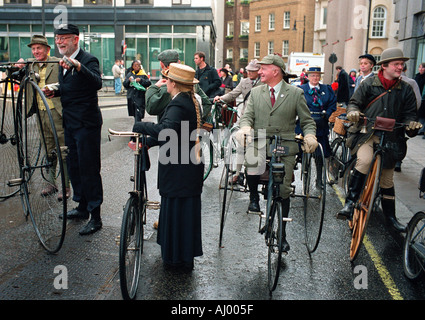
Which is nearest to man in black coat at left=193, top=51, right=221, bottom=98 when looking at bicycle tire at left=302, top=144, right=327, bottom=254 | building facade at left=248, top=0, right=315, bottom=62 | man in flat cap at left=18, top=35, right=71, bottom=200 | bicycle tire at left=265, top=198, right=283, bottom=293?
man in flat cap at left=18, top=35, right=71, bottom=200

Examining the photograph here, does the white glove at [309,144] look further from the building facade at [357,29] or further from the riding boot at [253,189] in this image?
the building facade at [357,29]

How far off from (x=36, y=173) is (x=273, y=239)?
3.13m

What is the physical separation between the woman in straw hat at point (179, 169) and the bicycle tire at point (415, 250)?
1.99 meters

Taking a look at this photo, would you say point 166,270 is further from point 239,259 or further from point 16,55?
point 16,55

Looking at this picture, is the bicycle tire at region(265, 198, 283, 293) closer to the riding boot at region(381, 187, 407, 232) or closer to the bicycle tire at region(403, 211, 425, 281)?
the bicycle tire at region(403, 211, 425, 281)

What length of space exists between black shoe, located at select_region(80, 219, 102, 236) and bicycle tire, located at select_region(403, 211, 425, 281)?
335cm

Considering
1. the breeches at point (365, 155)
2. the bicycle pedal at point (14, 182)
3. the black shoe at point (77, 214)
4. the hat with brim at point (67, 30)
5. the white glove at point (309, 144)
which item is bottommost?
the black shoe at point (77, 214)

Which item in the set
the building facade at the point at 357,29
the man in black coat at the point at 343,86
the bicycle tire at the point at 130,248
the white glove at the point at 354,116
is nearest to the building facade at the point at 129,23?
the building facade at the point at 357,29

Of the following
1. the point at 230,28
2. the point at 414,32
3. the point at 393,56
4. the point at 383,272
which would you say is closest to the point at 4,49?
the point at 414,32

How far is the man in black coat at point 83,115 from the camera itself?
541 centimetres

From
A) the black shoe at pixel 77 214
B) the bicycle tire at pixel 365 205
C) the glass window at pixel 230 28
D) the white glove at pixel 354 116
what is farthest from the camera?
the glass window at pixel 230 28

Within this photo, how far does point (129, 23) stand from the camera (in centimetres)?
3669
